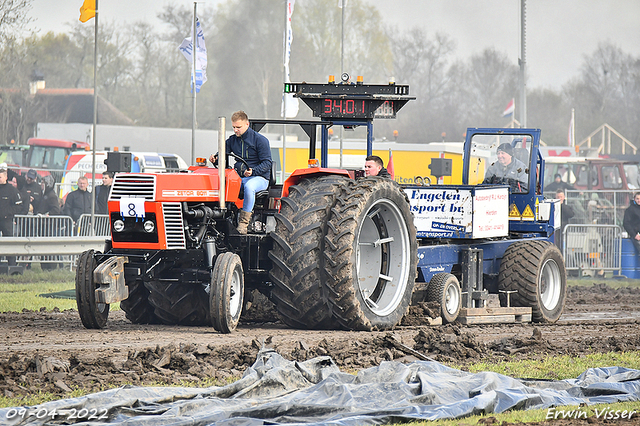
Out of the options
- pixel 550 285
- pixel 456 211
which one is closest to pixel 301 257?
pixel 456 211

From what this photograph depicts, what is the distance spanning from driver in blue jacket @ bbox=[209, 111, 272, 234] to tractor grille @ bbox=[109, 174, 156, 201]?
0.97 metres

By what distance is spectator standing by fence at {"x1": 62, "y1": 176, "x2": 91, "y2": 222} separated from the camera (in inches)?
766

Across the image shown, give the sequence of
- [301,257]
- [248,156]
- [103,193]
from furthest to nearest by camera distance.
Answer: [103,193] < [248,156] < [301,257]

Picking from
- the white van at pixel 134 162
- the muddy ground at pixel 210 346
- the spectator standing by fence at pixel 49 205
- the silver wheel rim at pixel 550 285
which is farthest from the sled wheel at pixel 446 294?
the white van at pixel 134 162

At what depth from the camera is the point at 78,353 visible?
24.1 feet

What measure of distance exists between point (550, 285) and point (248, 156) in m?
5.55

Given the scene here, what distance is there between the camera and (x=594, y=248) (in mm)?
21234

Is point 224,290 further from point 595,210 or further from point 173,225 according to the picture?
point 595,210

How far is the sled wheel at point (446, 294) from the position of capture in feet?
35.0

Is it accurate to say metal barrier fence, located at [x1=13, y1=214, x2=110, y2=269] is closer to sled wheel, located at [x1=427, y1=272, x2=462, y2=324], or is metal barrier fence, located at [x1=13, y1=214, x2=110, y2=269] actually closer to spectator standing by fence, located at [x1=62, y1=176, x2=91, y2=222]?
spectator standing by fence, located at [x1=62, y1=176, x2=91, y2=222]

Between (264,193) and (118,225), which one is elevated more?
(264,193)

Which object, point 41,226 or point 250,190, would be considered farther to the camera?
point 41,226

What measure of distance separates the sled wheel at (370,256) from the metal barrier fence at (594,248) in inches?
468

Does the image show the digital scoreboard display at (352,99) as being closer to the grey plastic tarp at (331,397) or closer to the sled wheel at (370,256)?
the sled wheel at (370,256)
